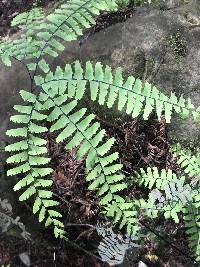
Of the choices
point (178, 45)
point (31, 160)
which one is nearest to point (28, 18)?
point (31, 160)

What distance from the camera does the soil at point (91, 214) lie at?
162 inches

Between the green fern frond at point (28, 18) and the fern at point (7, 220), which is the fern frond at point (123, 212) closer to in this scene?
the fern at point (7, 220)

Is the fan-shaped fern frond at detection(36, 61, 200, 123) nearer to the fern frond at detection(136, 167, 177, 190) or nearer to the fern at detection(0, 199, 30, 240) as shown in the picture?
the fern frond at detection(136, 167, 177, 190)

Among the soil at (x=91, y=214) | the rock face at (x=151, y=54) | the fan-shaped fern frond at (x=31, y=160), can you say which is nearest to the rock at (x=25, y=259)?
the soil at (x=91, y=214)

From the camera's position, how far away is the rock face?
4.64 metres

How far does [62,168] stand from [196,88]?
164 cm

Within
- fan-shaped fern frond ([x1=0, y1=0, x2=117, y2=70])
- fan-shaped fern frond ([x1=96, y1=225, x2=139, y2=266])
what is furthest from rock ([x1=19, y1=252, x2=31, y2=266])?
fan-shaped fern frond ([x1=0, y1=0, x2=117, y2=70])

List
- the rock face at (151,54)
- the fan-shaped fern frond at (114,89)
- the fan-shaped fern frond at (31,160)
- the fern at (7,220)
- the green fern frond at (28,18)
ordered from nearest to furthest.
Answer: the fan-shaped fern frond at (31,160) → the fan-shaped fern frond at (114,89) → the fern at (7,220) → the green fern frond at (28,18) → the rock face at (151,54)

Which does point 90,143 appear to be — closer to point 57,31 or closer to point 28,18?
point 57,31

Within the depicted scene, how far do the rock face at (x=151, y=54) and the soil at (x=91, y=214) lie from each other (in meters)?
0.32

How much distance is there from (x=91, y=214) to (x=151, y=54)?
1848mm

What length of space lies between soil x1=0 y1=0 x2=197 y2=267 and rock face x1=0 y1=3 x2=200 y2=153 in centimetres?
32

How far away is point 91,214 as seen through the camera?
4188mm

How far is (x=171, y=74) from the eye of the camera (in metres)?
4.67
